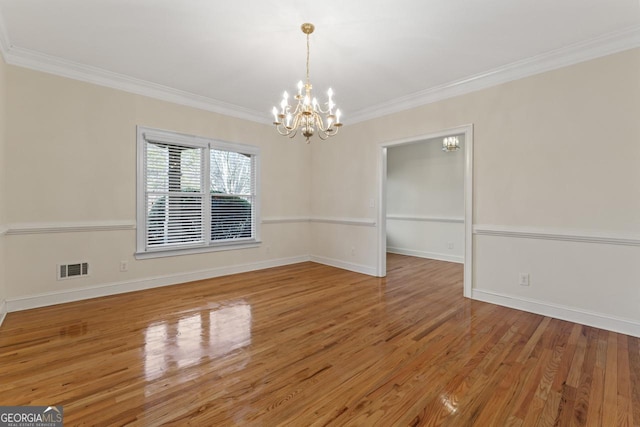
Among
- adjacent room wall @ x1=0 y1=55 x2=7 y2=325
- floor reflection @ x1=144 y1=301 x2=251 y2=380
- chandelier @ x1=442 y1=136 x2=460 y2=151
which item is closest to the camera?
floor reflection @ x1=144 y1=301 x2=251 y2=380

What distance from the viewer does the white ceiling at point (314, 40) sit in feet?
8.03

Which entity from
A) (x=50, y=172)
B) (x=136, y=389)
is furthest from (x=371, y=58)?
(x=50, y=172)

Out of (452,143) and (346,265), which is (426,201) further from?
(346,265)

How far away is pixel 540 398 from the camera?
1.83 meters

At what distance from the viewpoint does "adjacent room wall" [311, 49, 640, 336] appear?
2.79 meters

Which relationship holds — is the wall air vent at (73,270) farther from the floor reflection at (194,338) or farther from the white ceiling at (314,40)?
the white ceiling at (314,40)

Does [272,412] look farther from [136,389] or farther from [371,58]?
[371,58]

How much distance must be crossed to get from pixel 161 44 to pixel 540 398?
173 inches

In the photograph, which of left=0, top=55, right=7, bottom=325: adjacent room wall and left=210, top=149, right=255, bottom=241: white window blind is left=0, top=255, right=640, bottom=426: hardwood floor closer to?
left=0, top=55, right=7, bottom=325: adjacent room wall

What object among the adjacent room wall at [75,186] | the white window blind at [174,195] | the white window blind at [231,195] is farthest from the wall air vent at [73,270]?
the white window blind at [231,195]

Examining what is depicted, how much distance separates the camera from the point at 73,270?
3574mm
